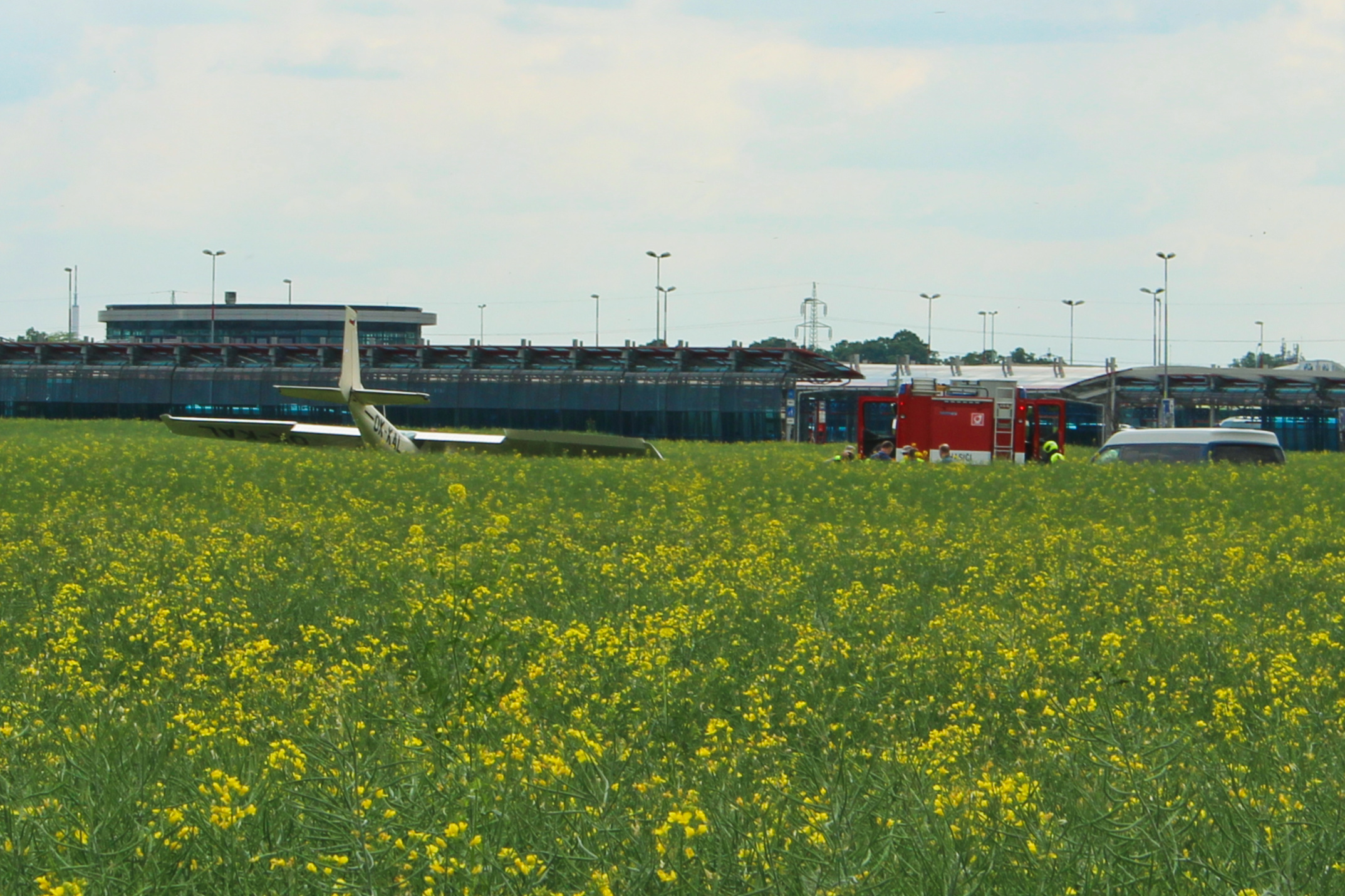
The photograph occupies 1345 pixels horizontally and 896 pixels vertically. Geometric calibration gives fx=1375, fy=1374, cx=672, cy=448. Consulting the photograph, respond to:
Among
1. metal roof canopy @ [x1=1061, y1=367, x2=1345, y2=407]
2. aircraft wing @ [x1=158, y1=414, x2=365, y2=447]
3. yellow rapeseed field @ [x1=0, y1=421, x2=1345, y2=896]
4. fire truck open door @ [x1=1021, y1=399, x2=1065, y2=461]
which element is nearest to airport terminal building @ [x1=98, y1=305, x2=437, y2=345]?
metal roof canopy @ [x1=1061, y1=367, x2=1345, y2=407]

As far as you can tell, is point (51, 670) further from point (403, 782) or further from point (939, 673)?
point (939, 673)

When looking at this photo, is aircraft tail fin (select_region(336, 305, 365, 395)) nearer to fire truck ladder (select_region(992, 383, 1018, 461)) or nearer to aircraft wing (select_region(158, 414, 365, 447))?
aircraft wing (select_region(158, 414, 365, 447))

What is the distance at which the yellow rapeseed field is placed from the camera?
13.4 ft

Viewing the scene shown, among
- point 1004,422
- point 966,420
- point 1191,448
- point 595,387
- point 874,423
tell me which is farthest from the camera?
point 595,387

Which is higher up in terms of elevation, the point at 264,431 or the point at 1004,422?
the point at 1004,422

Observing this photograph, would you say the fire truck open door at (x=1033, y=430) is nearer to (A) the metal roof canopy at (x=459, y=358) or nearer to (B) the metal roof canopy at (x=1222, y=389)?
(B) the metal roof canopy at (x=1222, y=389)

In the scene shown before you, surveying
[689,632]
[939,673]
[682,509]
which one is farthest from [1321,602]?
[682,509]

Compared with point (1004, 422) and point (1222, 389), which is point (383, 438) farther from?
point (1222, 389)

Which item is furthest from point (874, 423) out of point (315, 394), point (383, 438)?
point (315, 394)

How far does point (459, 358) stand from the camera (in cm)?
9094

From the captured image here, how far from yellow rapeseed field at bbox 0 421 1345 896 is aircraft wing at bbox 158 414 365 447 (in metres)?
25.9

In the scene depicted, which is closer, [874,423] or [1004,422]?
[1004,422]

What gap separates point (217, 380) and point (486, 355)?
17806mm

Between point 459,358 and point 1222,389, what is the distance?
48.0 meters
